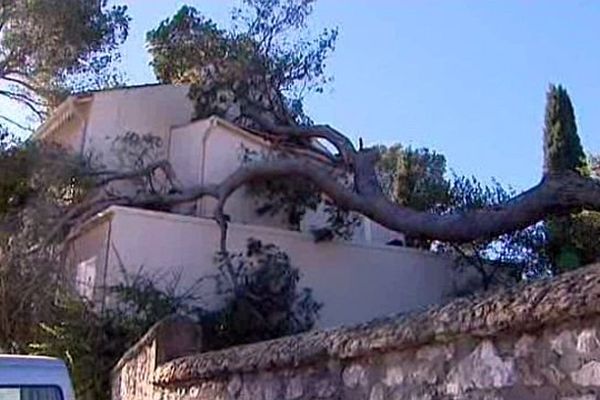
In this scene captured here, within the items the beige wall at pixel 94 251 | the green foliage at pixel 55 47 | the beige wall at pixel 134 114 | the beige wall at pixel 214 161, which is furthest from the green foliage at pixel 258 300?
the green foliage at pixel 55 47

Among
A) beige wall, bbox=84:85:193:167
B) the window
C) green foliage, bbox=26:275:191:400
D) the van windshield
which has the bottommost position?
the van windshield

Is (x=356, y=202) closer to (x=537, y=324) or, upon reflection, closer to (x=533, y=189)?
(x=533, y=189)

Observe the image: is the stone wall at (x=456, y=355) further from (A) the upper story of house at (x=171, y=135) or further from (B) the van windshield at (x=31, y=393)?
(A) the upper story of house at (x=171, y=135)

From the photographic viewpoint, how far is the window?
14.5 meters

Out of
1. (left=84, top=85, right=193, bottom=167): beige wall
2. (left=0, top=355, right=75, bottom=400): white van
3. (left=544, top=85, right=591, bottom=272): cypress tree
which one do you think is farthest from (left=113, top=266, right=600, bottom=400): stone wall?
(left=84, top=85, right=193, bottom=167): beige wall

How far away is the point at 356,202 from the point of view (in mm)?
15281

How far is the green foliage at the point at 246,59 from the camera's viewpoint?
17438 mm

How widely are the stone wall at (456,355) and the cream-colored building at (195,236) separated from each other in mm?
7433

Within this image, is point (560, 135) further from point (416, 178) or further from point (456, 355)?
point (456, 355)

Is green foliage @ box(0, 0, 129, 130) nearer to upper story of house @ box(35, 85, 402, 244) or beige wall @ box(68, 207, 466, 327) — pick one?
upper story of house @ box(35, 85, 402, 244)

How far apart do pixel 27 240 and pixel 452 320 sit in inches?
419

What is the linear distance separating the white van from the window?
359 inches

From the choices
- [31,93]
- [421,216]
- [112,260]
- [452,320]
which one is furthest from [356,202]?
[452,320]

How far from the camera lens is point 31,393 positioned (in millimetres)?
5055
